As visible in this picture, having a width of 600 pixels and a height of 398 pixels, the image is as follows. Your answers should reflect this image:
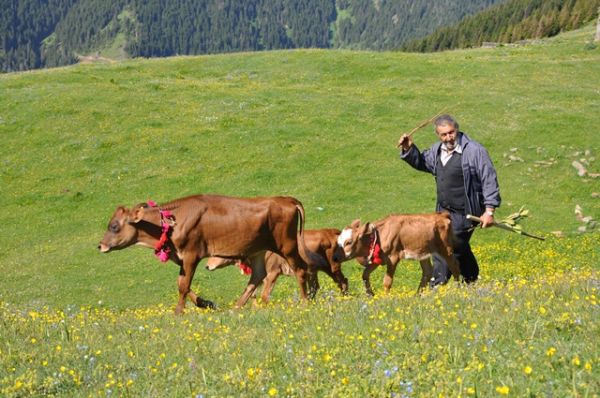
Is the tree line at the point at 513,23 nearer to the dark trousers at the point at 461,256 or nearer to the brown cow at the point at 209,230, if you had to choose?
the dark trousers at the point at 461,256

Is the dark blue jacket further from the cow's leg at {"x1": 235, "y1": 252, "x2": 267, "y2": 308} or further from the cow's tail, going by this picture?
the cow's leg at {"x1": 235, "y1": 252, "x2": 267, "y2": 308}

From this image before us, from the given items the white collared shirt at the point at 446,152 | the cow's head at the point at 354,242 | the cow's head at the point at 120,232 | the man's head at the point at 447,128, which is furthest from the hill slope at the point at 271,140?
the man's head at the point at 447,128

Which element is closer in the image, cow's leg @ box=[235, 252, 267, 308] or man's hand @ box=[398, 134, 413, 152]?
man's hand @ box=[398, 134, 413, 152]

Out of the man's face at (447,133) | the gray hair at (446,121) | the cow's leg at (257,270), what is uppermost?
the gray hair at (446,121)

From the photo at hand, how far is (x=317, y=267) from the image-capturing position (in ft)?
54.5

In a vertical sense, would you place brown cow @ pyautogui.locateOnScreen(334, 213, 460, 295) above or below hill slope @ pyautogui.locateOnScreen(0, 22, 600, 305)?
above

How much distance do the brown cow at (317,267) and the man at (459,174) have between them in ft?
13.0

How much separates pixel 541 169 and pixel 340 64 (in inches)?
934

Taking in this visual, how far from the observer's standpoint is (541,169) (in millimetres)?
30203

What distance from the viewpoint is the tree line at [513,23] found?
11712 centimetres

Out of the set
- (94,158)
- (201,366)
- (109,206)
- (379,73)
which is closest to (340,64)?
(379,73)

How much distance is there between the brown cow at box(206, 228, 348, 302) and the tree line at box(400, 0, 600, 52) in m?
107

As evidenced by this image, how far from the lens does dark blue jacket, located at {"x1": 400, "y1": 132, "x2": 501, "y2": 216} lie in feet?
40.2

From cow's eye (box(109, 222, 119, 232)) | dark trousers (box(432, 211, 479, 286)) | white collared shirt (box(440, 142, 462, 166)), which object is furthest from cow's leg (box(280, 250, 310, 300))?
white collared shirt (box(440, 142, 462, 166))
